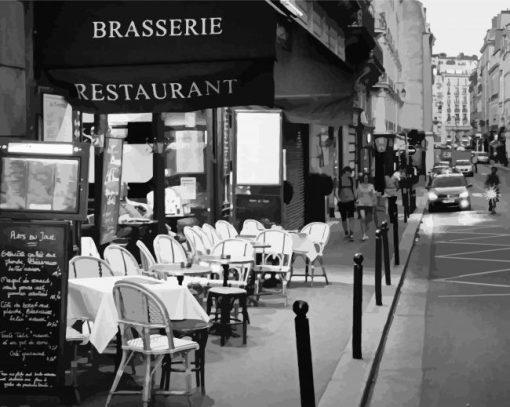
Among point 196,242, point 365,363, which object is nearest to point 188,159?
point 196,242

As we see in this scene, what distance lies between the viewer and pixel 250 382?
8.54 meters

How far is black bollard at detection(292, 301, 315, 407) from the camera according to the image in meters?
6.15

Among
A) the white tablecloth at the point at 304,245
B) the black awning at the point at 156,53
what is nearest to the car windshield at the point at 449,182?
the white tablecloth at the point at 304,245

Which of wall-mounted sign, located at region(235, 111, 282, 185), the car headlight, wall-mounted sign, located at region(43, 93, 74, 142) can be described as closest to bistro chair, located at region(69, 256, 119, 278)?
wall-mounted sign, located at region(43, 93, 74, 142)

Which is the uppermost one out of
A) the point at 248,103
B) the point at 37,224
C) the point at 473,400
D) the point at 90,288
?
the point at 248,103

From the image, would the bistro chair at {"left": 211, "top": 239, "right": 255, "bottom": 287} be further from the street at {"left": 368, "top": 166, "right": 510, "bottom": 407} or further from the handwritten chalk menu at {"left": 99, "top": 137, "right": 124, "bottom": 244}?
the street at {"left": 368, "top": 166, "right": 510, "bottom": 407}

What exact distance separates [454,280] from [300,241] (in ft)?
10.6

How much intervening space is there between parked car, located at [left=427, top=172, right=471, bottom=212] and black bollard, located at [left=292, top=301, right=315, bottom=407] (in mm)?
34938

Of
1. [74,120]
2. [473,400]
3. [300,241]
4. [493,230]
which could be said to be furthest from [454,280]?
[493,230]

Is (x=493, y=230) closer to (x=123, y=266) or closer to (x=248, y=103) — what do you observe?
(x=123, y=266)

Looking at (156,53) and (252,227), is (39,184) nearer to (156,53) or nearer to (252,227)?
(156,53)

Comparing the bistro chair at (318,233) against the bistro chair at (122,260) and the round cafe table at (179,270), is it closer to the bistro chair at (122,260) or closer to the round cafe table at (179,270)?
the round cafe table at (179,270)

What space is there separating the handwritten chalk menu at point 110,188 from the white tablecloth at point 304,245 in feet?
12.4

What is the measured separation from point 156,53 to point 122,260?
3.25 metres
